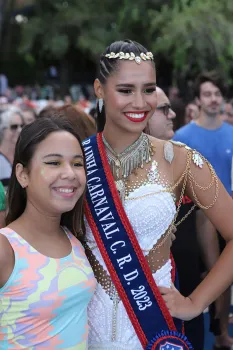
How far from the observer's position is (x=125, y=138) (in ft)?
7.20

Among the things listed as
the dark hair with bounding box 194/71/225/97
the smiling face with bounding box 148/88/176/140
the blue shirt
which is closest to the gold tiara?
the smiling face with bounding box 148/88/176/140

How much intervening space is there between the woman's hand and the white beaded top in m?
0.06

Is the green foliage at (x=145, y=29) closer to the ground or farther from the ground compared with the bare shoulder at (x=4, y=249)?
closer to the ground

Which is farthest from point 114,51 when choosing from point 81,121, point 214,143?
point 214,143

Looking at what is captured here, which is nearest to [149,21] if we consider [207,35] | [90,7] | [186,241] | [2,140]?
[90,7]

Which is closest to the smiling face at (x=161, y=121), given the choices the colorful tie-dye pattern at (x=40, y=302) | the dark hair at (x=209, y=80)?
the colorful tie-dye pattern at (x=40, y=302)

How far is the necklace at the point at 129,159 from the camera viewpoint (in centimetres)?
218

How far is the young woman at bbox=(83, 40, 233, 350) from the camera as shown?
2115 mm

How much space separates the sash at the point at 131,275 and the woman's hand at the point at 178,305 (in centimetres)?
2

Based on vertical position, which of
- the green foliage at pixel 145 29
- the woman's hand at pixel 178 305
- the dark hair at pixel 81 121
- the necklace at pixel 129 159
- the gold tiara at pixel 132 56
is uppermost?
the gold tiara at pixel 132 56

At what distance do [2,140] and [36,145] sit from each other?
3286 mm

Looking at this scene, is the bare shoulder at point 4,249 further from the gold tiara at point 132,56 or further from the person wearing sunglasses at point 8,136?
the person wearing sunglasses at point 8,136

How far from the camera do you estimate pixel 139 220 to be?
2119mm

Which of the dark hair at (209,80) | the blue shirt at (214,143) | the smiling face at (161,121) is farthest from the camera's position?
the dark hair at (209,80)
